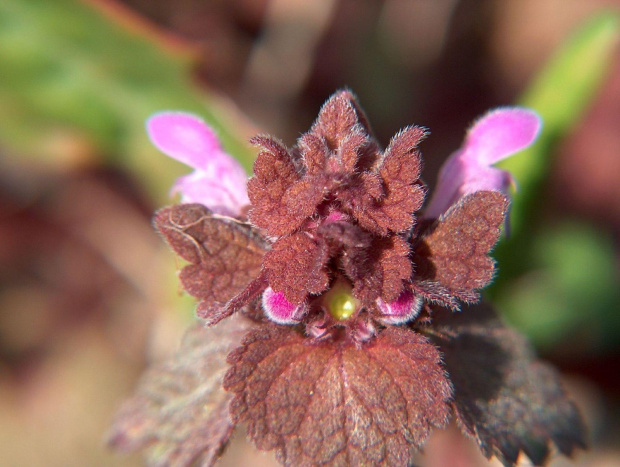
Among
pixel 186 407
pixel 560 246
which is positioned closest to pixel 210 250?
pixel 186 407

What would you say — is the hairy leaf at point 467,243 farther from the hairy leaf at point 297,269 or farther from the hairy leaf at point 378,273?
the hairy leaf at point 297,269

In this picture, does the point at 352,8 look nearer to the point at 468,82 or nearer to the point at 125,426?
the point at 468,82

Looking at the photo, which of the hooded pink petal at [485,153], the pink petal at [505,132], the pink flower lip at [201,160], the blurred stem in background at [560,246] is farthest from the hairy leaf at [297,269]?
the blurred stem in background at [560,246]

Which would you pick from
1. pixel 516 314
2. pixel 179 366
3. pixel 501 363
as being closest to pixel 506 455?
pixel 501 363

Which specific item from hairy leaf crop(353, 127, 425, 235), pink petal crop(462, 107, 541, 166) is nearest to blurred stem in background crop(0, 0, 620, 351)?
pink petal crop(462, 107, 541, 166)

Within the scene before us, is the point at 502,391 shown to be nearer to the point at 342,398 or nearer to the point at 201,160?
the point at 342,398
